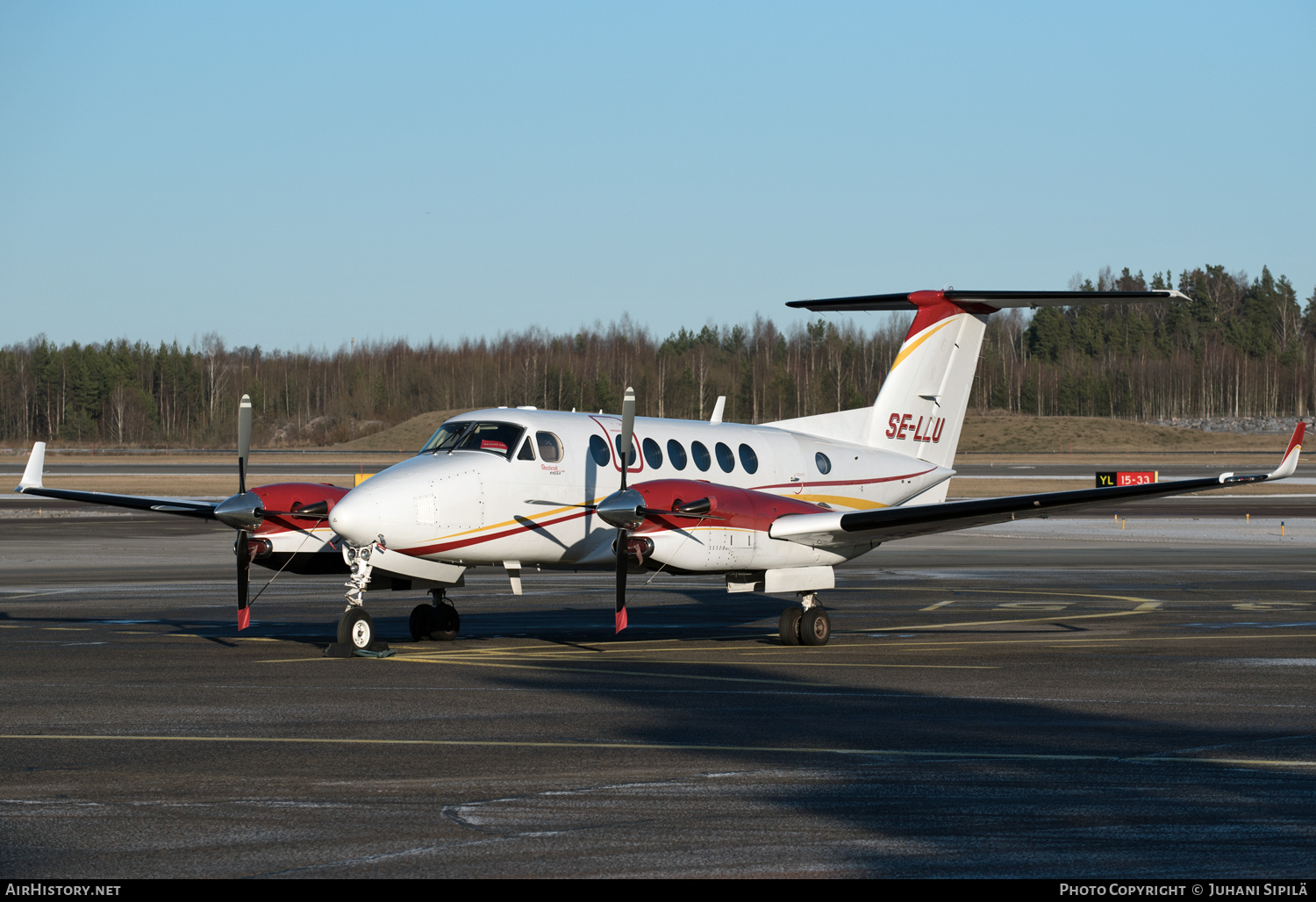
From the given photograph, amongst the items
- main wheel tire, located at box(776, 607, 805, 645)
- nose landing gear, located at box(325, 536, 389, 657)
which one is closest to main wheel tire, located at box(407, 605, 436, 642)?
nose landing gear, located at box(325, 536, 389, 657)

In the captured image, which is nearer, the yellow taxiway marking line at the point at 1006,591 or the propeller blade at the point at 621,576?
the propeller blade at the point at 621,576

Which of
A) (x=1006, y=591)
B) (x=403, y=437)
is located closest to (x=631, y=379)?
(x=403, y=437)

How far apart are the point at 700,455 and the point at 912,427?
4.73m

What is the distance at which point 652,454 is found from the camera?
58.0ft

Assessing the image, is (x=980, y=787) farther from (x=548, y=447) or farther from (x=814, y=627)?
(x=548, y=447)

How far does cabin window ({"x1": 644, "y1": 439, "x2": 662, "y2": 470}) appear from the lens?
17578mm


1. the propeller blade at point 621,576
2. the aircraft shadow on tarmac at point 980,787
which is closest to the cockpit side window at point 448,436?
the propeller blade at point 621,576

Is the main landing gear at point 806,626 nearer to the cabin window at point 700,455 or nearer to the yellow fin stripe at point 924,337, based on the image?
the cabin window at point 700,455

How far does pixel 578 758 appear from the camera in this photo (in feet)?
30.3

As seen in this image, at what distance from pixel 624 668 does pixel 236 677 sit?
4.04 metres

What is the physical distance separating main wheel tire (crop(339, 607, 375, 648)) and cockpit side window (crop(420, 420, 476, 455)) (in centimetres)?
236

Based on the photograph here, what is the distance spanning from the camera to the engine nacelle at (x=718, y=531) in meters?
15.5

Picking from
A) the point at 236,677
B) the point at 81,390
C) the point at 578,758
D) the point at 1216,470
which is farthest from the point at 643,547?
the point at 81,390

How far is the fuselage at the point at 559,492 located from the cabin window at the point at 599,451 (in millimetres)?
16
